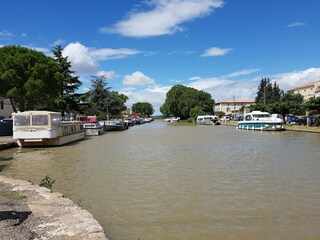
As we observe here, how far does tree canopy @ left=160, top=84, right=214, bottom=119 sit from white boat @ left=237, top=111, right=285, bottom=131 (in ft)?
182

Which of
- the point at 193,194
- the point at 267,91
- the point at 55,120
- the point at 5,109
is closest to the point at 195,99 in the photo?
the point at 267,91

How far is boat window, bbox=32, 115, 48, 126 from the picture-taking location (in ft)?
94.5

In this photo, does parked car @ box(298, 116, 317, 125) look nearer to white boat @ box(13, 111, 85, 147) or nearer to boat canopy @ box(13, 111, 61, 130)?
white boat @ box(13, 111, 85, 147)

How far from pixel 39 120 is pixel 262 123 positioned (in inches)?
1463

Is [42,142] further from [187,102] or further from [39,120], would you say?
[187,102]

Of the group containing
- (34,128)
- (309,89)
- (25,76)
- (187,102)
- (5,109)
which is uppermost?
(309,89)

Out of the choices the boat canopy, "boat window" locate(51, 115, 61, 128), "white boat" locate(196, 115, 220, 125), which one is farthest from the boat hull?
the boat canopy

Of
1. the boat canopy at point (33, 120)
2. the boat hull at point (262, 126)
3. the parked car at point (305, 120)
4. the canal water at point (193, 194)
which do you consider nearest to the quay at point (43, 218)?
the canal water at point (193, 194)

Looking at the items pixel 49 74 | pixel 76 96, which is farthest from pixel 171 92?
pixel 49 74

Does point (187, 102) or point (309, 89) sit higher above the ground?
point (309, 89)

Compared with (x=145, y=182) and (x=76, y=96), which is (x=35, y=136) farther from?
(x=76, y=96)

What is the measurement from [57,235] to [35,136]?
24045mm

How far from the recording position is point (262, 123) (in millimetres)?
55312

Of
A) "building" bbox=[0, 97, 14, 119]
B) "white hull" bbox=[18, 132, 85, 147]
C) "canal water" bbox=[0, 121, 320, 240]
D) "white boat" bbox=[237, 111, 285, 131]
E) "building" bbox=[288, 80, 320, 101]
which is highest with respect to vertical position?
"building" bbox=[288, 80, 320, 101]
